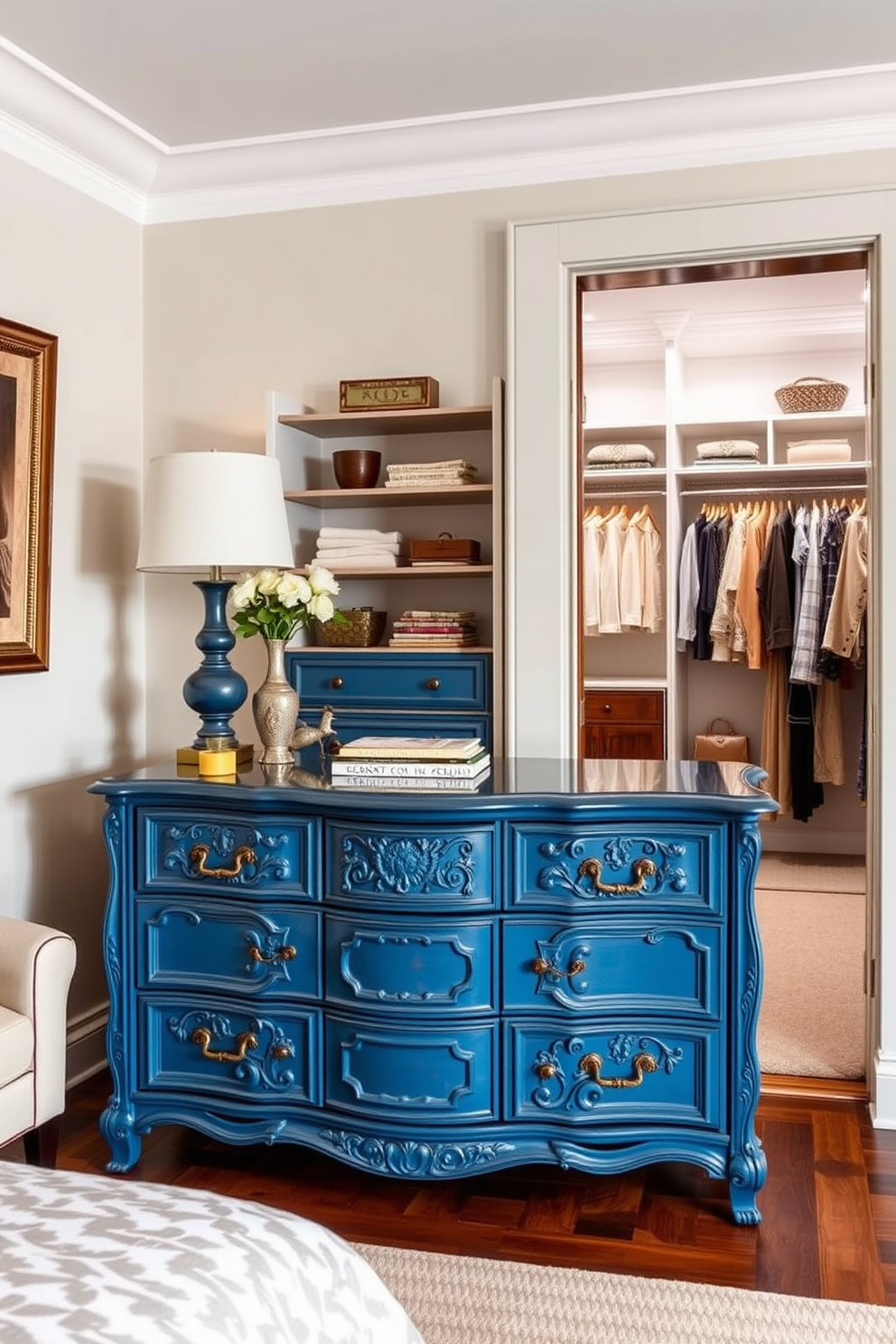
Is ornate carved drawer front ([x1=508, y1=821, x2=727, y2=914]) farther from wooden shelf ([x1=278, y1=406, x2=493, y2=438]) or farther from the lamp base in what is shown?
wooden shelf ([x1=278, y1=406, x2=493, y2=438])

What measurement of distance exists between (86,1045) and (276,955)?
1123 mm

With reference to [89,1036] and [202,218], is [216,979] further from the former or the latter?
[202,218]

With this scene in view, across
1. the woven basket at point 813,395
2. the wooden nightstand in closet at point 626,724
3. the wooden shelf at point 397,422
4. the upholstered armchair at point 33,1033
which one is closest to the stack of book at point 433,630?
the wooden shelf at point 397,422

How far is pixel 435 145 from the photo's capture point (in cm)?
343

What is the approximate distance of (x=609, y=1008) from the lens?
2.63 metres

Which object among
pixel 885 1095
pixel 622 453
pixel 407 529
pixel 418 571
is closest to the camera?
pixel 885 1095

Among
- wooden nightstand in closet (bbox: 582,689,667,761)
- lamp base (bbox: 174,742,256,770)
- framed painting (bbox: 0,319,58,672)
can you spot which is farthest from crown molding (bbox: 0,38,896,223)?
wooden nightstand in closet (bbox: 582,689,667,761)

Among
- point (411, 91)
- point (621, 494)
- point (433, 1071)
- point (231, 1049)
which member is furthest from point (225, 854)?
point (621, 494)

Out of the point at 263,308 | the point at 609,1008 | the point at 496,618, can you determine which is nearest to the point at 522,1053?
the point at 609,1008

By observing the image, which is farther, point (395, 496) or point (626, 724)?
point (626, 724)

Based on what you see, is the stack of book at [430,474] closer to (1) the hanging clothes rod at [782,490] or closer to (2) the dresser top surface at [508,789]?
(2) the dresser top surface at [508,789]

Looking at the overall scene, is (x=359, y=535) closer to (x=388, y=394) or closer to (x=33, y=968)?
(x=388, y=394)

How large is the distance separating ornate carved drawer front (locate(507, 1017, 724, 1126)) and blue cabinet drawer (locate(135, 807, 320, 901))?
2.08 ft

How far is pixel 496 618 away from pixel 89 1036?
1693mm
